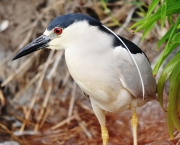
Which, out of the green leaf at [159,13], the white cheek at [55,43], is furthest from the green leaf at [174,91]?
the white cheek at [55,43]

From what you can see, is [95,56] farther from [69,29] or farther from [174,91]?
[174,91]

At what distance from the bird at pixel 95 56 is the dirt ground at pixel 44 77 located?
1.24 meters

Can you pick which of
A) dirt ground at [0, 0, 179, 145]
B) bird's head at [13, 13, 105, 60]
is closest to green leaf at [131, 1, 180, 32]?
bird's head at [13, 13, 105, 60]

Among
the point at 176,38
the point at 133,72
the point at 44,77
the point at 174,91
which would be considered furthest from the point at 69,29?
the point at 44,77

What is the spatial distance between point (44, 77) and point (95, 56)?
180 centimetres

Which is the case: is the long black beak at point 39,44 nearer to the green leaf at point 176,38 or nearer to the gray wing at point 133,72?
the gray wing at point 133,72

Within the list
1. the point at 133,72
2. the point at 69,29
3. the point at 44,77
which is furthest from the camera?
the point at 44,77

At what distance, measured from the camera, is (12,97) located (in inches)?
165

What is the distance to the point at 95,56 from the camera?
2396 millimetres

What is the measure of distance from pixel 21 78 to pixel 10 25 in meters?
0.50

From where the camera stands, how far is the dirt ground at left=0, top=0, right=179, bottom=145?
12.7ft

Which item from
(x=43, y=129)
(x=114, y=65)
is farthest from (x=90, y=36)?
(x=43, y=129)

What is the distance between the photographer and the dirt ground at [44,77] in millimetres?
3883

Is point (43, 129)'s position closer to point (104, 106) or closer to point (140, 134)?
point (140, 134)
